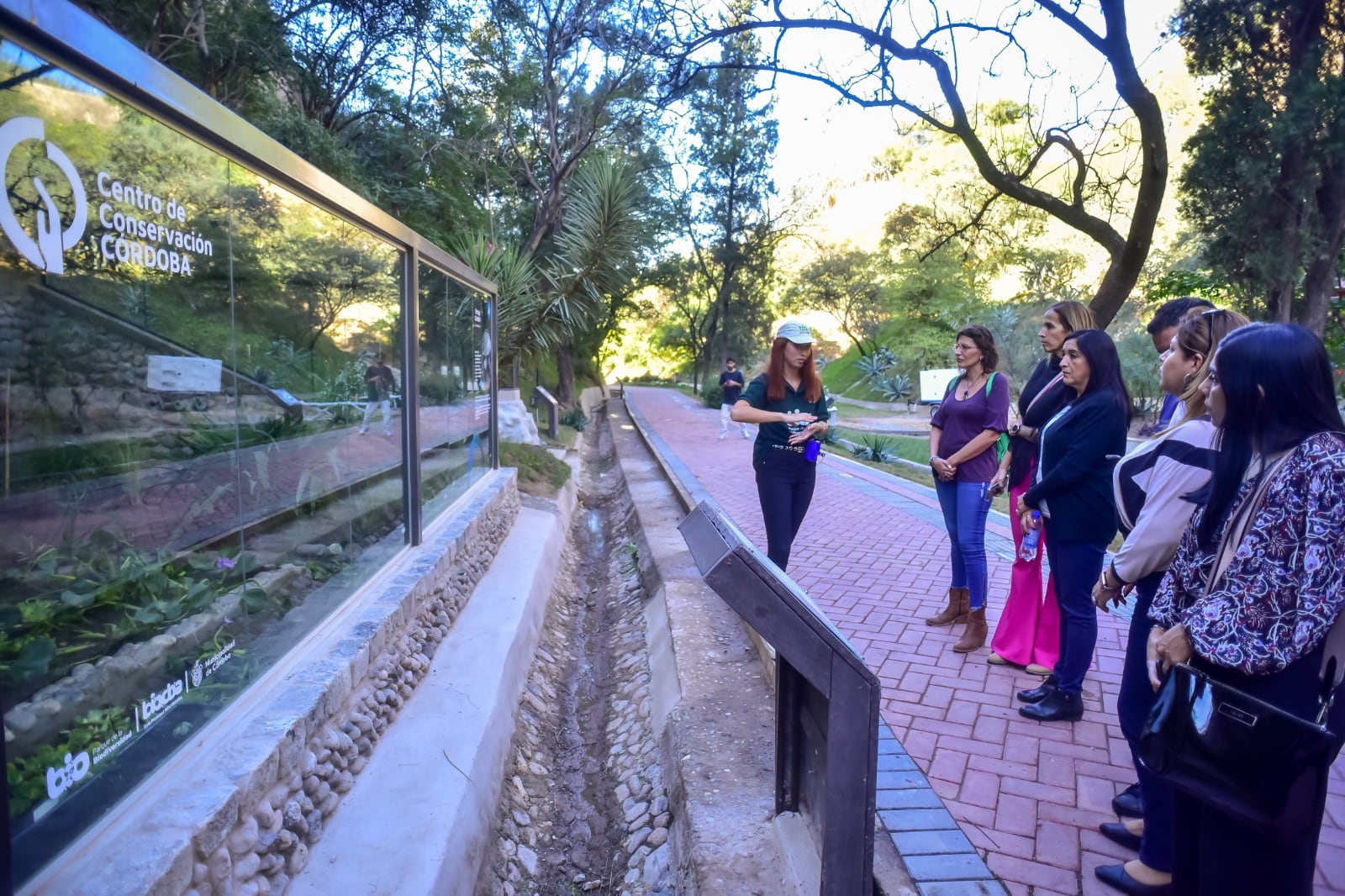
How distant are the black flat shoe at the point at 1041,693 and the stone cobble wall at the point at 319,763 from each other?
2974 millimetres

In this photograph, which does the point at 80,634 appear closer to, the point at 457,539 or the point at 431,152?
the point at 457,539

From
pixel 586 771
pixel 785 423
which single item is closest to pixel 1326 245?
pixel 785 423

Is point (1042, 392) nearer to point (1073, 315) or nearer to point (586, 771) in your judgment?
point (1073, 315)

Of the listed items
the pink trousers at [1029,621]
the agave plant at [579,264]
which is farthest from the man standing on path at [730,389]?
the pink trousers at [1029,621]

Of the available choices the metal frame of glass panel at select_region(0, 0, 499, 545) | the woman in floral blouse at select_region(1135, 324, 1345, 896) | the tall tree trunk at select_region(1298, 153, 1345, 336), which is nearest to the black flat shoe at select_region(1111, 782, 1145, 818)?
the woman in floral blouse at select_region(1135, 324, 1345, 896)

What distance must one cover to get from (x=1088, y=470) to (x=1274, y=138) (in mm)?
7650

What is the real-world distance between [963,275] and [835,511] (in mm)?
29585

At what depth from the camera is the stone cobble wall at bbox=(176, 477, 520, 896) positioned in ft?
7.77

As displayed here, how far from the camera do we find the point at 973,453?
13.9 feet

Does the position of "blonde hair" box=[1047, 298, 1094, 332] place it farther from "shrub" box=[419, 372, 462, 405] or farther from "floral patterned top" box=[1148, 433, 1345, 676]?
"shrub" box=[419, 372, 462, 405]

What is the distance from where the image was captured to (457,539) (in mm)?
5660

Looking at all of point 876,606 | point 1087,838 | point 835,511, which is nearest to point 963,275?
point 835,511

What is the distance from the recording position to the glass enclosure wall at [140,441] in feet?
6.66

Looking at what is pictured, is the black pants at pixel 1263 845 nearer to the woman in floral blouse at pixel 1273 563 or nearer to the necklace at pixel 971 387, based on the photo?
the woman in floral blouse at pixel 1273 563
